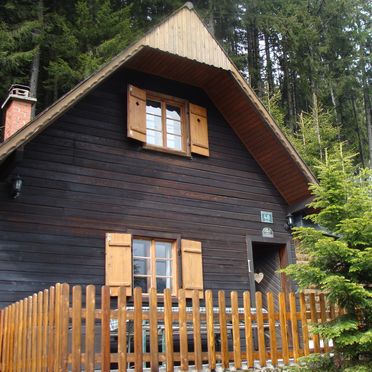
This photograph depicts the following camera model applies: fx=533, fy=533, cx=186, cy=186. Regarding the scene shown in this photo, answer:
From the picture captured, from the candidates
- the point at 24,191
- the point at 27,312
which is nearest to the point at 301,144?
the point at 24,191

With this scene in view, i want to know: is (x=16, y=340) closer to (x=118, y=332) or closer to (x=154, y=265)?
(x=118, y=332)

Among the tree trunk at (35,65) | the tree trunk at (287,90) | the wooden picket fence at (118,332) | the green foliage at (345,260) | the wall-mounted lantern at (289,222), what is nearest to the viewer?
the wooden picket fence at (118,332)

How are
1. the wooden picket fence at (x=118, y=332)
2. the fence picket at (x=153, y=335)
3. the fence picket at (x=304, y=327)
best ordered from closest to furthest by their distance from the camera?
the wooden picket fence at (x=118, y=332), the fence picket at (x=153, y=335), the fence picket at (x=304, y=327)

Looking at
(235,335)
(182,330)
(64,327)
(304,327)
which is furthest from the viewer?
(304,327)

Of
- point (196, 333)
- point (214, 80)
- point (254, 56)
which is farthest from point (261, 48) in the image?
point (196, 333)

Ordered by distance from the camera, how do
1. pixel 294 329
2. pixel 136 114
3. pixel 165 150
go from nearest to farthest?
pixel 294 329 < pixel 136 114 < pixel 165 150

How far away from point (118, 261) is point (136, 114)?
116 inches

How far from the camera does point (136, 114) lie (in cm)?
1046

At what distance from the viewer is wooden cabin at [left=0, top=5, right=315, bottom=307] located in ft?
29.5

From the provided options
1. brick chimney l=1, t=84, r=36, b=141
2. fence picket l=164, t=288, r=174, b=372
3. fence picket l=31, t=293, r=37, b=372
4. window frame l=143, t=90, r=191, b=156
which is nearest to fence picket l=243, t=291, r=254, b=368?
fence picket l=164, t=288, r=174, b=372

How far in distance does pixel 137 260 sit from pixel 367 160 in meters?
26.2

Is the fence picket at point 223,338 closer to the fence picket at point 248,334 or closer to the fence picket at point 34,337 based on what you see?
the fence picket at point 248,334

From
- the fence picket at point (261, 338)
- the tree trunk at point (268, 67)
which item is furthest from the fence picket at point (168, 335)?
the tree trunk at point (268, 67)

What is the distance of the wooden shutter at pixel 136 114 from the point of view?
10359 mm
